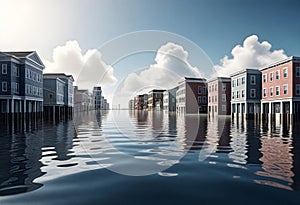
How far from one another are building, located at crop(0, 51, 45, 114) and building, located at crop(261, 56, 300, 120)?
43.8 metres

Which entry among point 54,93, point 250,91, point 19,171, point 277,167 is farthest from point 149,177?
point 54,93

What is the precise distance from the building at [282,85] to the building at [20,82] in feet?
144

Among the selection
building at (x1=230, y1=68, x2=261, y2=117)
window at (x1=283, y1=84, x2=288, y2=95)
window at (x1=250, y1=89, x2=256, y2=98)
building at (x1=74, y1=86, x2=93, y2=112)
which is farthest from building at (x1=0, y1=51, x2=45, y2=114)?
window at (x1=283, y1=84, x2=288, y2=95)

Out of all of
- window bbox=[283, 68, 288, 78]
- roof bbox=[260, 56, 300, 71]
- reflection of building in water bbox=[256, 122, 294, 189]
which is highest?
roof bbox=[260, 56, 300, 71]

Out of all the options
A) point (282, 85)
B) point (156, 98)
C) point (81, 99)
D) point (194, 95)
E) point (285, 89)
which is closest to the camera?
point (285, 89)

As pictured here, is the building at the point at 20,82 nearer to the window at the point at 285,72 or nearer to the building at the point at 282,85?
the building at the point at 282,85

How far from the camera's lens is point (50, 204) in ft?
14.5

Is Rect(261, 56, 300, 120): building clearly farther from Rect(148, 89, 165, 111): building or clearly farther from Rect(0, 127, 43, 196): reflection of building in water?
Rect(148, 89, 165, 111): building

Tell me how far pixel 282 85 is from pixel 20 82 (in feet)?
148

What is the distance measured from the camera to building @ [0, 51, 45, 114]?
131 ft

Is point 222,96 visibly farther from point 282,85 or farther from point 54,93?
point 54,93

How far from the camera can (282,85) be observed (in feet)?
131

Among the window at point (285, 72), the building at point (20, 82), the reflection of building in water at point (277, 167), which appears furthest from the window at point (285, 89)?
the building at point (20, 82)

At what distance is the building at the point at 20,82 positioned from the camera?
40062 millimetres
